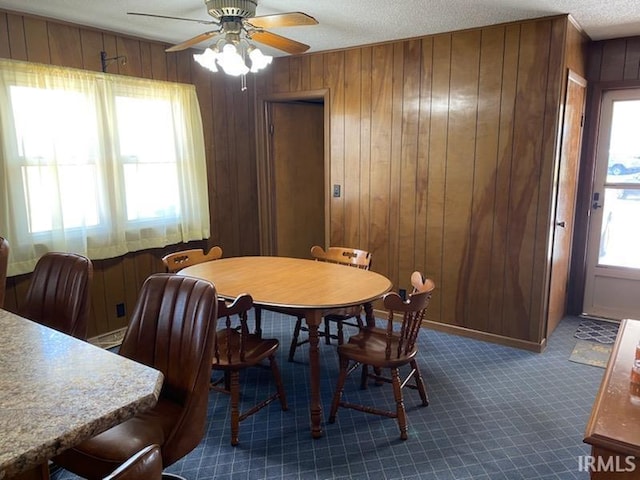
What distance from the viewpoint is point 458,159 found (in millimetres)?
3547

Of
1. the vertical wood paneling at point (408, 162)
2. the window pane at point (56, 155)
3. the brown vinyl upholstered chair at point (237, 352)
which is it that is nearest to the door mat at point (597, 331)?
A: the vertical wood paneling at point (408, 162)

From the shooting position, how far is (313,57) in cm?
416

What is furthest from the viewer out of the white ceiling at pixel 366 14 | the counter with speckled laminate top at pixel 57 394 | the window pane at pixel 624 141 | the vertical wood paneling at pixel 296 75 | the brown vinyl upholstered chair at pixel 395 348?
the vertical wood paneling at pixel 296 75

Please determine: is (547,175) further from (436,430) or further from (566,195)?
(436,430)

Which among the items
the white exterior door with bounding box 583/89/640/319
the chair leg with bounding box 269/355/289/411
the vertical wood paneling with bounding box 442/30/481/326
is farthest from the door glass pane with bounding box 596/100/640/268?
the chair leg with bounding box 269/355/289/411

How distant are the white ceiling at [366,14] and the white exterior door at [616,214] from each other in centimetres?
62

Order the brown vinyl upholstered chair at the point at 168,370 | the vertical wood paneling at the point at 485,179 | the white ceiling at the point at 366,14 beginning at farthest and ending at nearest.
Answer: the vertical wood paneling at the point at 485,179, the white ceiling at the point at 366,14, the brown vinyl upholstered chair at the point at 168,370

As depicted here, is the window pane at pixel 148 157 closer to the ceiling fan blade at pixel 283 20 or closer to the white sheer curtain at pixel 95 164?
the white sheer curtain at pixel 95 164

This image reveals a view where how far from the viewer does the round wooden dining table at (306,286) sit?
93.5 inches

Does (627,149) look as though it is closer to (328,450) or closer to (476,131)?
(476,131)

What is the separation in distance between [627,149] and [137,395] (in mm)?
4196

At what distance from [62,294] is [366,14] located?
7.98ft

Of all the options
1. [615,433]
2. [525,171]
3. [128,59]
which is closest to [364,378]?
[525,171]

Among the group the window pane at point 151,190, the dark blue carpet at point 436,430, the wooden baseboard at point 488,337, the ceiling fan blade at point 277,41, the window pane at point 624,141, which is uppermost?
the ceiling fan blade at point 277,41
